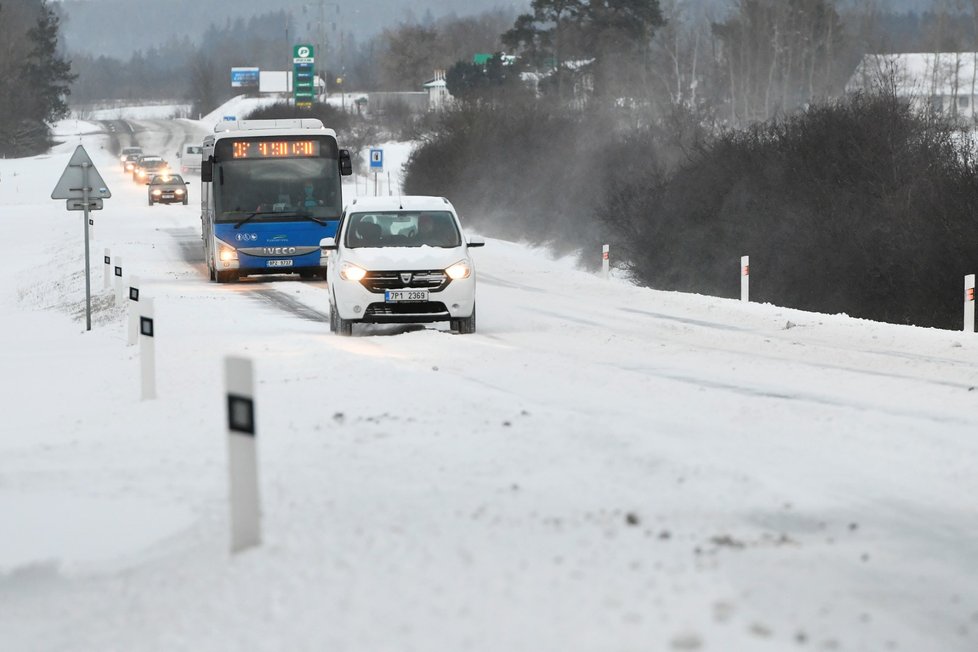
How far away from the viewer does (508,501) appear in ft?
25.4

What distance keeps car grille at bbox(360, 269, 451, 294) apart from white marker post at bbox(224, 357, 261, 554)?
472 inches

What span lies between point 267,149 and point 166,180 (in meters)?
43.2

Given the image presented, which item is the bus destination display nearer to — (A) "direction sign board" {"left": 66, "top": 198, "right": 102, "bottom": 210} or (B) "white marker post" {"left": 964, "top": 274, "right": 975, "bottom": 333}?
(A) "direction sign board" {"left": 66, "top": 198, "right": 102, "bottom": 210}

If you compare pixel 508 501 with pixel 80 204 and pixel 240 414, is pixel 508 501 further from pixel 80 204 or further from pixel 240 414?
pixel 80 204

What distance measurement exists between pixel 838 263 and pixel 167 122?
15994 cm

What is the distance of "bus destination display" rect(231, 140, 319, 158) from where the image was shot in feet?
93.4

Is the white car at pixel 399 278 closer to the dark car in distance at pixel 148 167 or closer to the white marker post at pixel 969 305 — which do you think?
the white marker post at pixel 969 305

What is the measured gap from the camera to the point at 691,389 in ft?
41.5

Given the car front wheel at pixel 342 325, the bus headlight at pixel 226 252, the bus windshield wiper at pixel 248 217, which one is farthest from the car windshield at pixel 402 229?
A: the bus headlight at pixel 226 252

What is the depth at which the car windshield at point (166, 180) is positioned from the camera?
69.8m

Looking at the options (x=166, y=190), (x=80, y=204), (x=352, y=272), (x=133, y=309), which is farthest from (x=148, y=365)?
(x=166, y=190)

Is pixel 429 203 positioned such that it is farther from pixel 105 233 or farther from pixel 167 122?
pixel 167 122

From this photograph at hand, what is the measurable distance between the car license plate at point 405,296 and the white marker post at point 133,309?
10.2 feet

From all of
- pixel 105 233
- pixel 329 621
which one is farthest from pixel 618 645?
pixel 105 233
